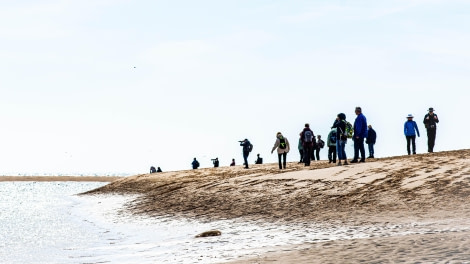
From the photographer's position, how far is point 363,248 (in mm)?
10023

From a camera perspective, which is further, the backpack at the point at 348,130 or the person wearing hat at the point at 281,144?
the person wearing hat at the point at 281,144

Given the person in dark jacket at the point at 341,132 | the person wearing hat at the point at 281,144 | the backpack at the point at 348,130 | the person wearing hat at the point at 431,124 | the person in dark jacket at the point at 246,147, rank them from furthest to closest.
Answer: the person in dark jacket at the point at 246,147
the person wearing hat at the point at 281,144
the person wearing hat at the point at 431,124
the backpack at the point at 348,130
the person in dark jacket at the point at 341,132

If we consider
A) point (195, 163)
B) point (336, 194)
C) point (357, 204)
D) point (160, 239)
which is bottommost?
point (160, 239)

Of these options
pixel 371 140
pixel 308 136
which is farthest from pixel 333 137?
pixel 371 140

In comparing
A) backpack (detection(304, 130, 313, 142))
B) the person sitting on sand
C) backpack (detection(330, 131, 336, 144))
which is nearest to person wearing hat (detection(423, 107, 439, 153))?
backpack (detection(330, 131, 336, 144))

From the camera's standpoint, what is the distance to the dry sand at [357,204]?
9.68 meters

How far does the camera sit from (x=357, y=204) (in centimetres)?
1639

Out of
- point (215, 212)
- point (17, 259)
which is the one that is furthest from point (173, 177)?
point (17, 259)

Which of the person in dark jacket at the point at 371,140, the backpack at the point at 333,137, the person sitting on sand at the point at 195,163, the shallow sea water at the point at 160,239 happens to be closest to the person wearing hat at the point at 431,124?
the person in dark jacket at the point at 371,140

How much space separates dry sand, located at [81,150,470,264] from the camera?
968 cm

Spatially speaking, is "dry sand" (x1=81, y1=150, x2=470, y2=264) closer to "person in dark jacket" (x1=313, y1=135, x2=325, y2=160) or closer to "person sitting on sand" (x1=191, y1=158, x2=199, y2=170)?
"person in dark jacket" (x1=313, y1=135, x2=325, y2=160)

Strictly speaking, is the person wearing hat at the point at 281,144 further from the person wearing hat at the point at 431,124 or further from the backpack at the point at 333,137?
the person wearing hat at the point at 431,124

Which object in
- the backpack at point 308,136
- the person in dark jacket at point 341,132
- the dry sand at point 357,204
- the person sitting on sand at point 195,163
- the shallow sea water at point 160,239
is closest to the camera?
the dry sand at point 357,204

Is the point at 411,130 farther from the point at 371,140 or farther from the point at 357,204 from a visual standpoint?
the point at 357,204
